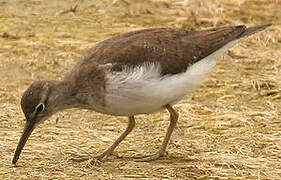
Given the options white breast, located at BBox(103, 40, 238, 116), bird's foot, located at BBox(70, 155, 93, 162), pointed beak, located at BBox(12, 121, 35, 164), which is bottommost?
bird's foot, located at BBox(70, 155, 93, 162)

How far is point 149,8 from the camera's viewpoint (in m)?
16.8

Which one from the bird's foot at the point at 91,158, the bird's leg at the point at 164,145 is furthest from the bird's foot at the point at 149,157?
the bird's foot at the point at 91,158

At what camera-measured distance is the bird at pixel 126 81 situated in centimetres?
827

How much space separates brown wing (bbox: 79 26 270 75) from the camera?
849cm

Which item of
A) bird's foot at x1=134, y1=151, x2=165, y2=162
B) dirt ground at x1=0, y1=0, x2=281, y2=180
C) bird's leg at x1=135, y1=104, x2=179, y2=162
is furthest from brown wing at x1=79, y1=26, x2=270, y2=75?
dirt ground at x1=0, y1=0, x2=281, y2=180

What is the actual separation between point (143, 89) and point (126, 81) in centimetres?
20

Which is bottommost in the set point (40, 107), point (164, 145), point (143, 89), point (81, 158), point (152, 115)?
point (152, 115)

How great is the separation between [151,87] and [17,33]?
6.98 metres

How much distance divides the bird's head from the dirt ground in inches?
16.4

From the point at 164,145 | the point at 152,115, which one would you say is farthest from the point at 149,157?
the point at 152,115

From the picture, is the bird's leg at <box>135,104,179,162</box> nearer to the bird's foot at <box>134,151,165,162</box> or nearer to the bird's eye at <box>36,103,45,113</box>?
the bird's foot at <box>134,151,165,162</box>

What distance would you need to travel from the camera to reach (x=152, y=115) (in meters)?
10.8

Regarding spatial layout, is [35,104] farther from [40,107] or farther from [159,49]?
[159,49]

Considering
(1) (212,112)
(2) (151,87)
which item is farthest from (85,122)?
(2) (151,87)
